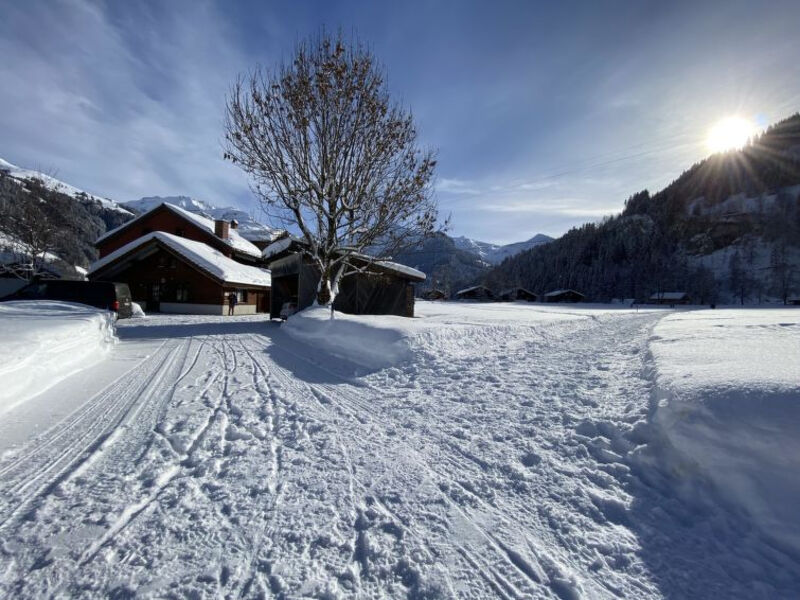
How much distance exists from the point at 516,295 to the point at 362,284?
3144 inches

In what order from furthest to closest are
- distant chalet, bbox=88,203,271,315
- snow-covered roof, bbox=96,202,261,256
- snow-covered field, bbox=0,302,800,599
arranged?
snow-covered roof, bbox=96,202,261,256 → distant chalet, bbox=88,203,271,315 → snow-covered field, bbox=0,302,800,599

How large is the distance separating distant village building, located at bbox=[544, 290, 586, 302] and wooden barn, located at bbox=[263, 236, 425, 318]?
75.1 m

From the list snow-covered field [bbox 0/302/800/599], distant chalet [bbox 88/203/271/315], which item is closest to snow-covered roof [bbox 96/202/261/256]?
distant chalet [bbox 88/203/271/315]

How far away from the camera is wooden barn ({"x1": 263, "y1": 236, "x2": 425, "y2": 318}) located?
16141 millimetres

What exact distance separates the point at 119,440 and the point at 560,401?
16.4ft

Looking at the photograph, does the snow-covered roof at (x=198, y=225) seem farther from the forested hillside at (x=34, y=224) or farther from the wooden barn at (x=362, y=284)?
the wooden barn at (x=362, y=284)

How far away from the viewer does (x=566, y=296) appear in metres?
84.9

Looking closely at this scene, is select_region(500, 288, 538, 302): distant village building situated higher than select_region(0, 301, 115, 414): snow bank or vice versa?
select_region(500, 288, 538, 302): distant village building

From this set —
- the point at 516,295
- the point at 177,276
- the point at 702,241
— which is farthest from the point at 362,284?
the point at 702,241

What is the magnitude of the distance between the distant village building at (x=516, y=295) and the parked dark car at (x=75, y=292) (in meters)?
85.2

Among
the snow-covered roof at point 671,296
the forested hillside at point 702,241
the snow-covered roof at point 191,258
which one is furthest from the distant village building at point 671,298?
the snow-covered roof at point 191,258

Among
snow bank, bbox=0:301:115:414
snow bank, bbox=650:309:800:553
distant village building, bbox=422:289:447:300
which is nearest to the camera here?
snow bank, bbox=650:309:800:553

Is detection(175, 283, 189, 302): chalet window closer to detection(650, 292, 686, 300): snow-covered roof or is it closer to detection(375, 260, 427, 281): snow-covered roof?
detection(375, 260, 427, 281): snow-covered roof

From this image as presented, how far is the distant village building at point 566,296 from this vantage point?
8262cm
